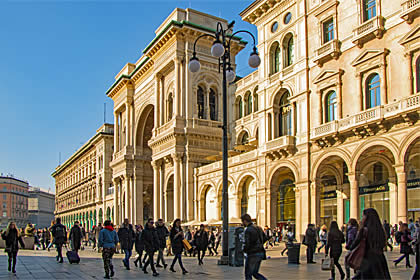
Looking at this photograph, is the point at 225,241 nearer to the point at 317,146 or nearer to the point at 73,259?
the point at 73,259

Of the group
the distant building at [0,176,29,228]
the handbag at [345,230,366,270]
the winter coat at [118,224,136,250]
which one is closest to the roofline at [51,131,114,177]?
the distant building at [0,176,29,228]

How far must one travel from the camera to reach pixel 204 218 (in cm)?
4253

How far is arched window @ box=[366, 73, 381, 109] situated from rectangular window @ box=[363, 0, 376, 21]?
126 inches

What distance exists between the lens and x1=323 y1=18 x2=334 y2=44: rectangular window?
27438mm

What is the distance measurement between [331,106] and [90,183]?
65.0 meters

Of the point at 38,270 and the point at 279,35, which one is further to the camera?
the point at 279,35

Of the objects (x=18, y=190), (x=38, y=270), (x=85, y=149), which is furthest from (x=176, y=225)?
(x=18, y=190)

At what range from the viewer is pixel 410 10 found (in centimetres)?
2177

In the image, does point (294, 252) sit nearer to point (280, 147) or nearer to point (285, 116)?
point (280, 147)

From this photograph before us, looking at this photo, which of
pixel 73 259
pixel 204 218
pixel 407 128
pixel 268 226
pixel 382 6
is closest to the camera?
pixel 73 259

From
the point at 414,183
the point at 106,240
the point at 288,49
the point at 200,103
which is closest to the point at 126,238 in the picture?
the point at 106,240

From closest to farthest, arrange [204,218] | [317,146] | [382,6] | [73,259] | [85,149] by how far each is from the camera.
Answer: [73,259], [382,6], [317,146], [204,218], [85,149]

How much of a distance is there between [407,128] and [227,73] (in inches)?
375

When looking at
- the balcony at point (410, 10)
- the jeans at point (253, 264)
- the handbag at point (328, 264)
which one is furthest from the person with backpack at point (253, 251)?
the balcony at point (410, 10)
